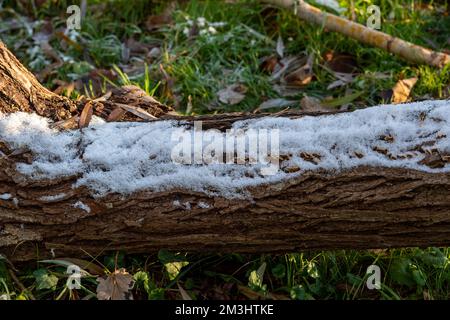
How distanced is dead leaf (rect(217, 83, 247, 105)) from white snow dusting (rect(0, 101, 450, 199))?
1357 mm

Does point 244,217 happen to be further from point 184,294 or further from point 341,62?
point 341,62

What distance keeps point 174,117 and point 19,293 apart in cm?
84

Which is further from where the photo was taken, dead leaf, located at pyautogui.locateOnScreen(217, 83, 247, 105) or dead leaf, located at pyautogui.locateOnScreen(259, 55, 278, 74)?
dead leaf, located at pyautogui.locateOnScreen(259, 55, 278, 74)

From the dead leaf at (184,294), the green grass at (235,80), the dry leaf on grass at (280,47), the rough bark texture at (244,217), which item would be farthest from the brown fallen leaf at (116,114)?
the dry leaf on grass at (280,47)

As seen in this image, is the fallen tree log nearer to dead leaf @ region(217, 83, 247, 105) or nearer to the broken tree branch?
dead leaf @ region(217, 83, 247, 105)

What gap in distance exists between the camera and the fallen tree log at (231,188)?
2090 millimetres

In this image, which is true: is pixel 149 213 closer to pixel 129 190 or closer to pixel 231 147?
pixel 129 190

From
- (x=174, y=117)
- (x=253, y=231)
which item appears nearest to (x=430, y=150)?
(x=253, y=231)

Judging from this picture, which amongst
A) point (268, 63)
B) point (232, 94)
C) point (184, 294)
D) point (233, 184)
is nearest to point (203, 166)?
point (233, 184)

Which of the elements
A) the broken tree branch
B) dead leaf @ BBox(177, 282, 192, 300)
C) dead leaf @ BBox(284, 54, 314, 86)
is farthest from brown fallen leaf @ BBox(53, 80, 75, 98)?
dead leaf @ BBox(177, 282, 192, 300)

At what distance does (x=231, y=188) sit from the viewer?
214 centimetres

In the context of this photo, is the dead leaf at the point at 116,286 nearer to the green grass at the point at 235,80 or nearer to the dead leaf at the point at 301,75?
the green grass at the point at 235,80

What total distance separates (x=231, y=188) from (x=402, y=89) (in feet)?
5.71

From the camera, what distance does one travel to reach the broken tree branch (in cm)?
364
